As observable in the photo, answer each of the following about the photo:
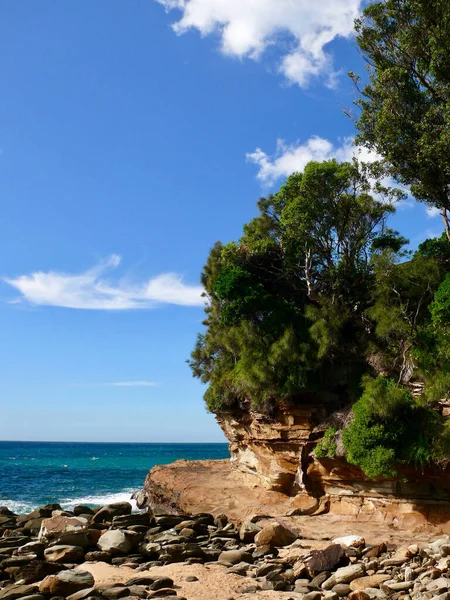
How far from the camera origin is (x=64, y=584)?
12039 mm

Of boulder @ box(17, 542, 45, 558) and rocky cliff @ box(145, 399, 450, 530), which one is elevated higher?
rocky cliff @ box(145, 399, 450, 530)

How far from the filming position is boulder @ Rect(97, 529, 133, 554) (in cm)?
1561

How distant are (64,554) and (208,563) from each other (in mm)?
4309

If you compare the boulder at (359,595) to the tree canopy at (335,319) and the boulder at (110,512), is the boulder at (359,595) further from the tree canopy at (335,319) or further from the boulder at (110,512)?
the boulder at (110,512)

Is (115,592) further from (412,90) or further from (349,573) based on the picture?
(412,90)

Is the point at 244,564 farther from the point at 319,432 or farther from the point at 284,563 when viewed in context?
the point at 319,432

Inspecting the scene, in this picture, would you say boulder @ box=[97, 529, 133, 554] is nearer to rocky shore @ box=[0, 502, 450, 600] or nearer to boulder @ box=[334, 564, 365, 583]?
rocky shore @ box=[0, 502, 450, 600]

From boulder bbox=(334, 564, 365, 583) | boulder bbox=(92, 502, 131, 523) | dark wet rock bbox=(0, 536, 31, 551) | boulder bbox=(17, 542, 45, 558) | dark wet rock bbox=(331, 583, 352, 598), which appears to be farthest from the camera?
boulder bbox=(92, 502, 131, 523)

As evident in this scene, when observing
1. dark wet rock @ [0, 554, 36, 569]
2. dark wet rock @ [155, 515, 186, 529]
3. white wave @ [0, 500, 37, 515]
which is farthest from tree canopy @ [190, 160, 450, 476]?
white wave @ [0, 500, 37, 515]

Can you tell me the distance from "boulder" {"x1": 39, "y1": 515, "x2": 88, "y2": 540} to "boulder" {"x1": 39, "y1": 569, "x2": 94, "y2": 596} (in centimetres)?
415

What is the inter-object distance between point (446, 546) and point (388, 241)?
15.4 meters

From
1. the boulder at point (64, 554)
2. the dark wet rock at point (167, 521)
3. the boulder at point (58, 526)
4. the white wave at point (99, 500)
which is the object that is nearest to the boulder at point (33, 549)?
the boulder at point (64, 554)

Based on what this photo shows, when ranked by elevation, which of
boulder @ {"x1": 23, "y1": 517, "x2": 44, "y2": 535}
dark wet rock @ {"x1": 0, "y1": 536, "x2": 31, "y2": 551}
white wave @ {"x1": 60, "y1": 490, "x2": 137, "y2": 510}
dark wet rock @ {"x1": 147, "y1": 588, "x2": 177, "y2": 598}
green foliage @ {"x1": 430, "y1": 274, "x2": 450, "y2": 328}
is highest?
green foliage @ {"x1": 430, "y1": 274, "x2": 450, "y2": 328}

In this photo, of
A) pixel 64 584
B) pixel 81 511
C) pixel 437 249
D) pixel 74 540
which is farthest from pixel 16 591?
pixel 437 249
